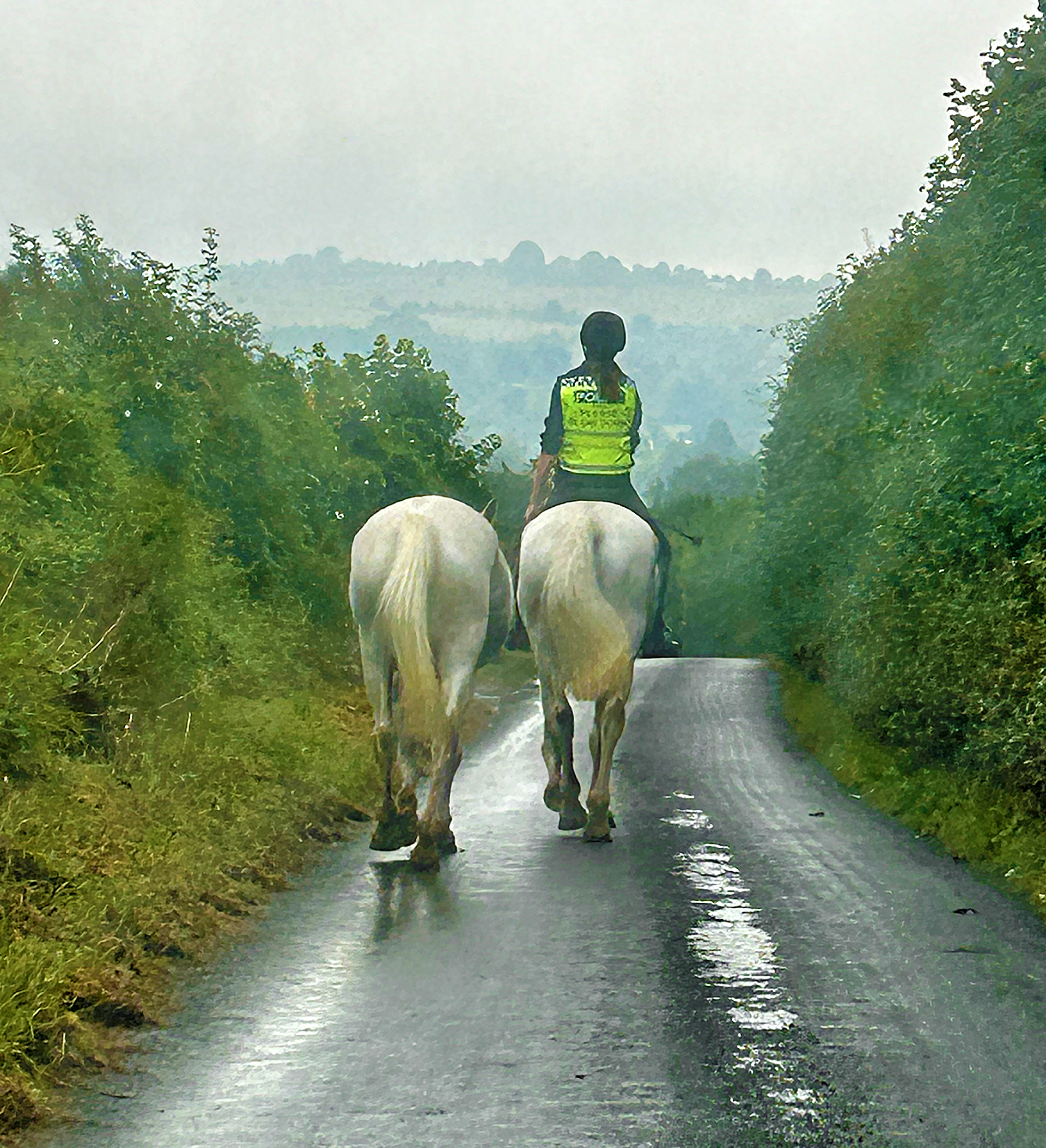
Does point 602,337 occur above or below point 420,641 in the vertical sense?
above

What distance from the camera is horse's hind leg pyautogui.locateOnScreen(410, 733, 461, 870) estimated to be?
8.07m

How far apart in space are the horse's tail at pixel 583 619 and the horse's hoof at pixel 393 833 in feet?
4.71

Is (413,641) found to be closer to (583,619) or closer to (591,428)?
(583,619)

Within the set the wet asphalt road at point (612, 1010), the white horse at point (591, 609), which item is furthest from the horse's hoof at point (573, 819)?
the white horse at point (591, 609)

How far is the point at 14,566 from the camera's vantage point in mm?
8672

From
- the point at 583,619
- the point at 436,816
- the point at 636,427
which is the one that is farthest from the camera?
the point at 636,427

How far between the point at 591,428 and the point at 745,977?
4810 millimetres

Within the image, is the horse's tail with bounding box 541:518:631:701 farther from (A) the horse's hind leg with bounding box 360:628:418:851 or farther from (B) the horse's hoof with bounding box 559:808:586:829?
(A) the horse's hind leg with bounding box 360:628:418:851

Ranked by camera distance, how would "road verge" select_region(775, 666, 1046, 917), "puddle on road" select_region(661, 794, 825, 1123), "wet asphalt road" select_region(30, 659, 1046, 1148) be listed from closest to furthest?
1. "wet asphalt road" select_region(30, 659, 1046, 1148)
2. "puddle on road" select_region(661, 794, 825, 1123)
3. "road verge" select_region(775, 666, 1046, 917)

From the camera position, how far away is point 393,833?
28.3ft

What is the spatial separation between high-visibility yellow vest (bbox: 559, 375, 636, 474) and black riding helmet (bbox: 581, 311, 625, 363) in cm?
20

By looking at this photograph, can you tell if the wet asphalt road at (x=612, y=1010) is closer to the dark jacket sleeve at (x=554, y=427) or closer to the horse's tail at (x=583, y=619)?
the horse's tail at (x=583, y=619)

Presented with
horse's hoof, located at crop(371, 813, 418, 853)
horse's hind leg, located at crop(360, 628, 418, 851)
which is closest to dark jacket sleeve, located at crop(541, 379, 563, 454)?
horse's hind leg, located at crop(360, 628, 418, 851)

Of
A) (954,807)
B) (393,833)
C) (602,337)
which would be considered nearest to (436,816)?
(393,833)
